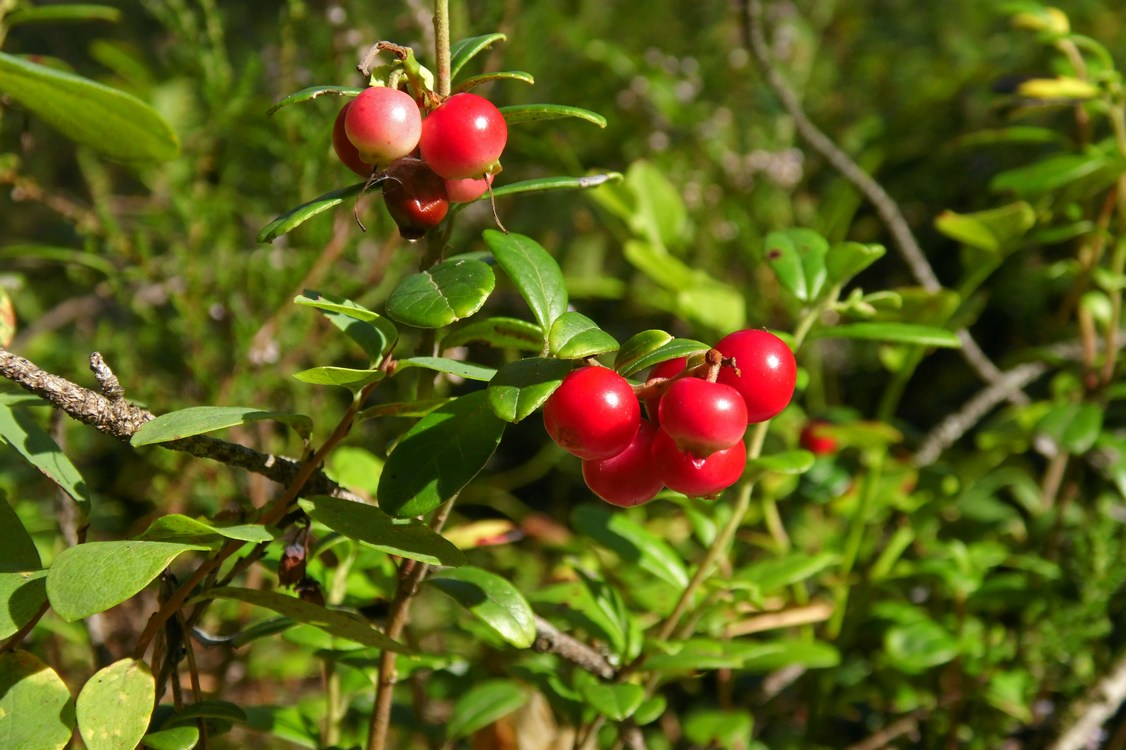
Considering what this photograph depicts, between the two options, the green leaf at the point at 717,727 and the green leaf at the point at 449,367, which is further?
the green leaf at the point at 717,727

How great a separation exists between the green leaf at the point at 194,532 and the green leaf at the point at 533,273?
0.22 meters

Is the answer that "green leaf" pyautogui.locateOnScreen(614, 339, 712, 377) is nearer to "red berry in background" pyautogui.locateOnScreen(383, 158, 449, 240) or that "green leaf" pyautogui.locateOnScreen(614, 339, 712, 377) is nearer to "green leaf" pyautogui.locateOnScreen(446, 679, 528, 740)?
"red berry in background" pyautogui.locateOnScreen(383, 158, 449, 240)

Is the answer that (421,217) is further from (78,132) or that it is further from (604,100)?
(604,100)

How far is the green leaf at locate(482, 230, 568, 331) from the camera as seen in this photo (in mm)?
581

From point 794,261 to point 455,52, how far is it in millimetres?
391

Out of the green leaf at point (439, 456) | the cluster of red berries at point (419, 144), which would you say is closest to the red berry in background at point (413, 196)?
the cluster of red berries at point (419, 144)

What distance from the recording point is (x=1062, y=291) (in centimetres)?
173

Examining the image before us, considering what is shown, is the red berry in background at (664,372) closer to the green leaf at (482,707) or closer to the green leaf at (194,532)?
the green leaf at (194,532)

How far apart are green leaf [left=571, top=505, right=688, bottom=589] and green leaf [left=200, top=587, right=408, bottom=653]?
0.39 metres

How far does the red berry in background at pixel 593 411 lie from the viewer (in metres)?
0.55

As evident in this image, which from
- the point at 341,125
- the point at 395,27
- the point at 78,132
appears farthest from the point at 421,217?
the point at 395,27

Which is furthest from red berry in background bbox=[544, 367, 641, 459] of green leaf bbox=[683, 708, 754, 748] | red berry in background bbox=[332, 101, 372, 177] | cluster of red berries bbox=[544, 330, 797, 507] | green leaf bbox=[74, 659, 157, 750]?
green leaf bbox=[683, 708, 754, 748]

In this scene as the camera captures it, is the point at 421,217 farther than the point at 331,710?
No

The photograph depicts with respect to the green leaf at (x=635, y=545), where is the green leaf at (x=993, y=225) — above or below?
above
